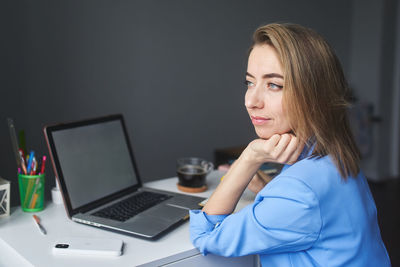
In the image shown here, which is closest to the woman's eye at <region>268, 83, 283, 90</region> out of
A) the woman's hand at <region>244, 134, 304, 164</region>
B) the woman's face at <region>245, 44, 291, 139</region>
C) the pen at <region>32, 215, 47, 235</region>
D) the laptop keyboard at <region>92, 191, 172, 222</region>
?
the woman's face at <region>245, 44, 291, 139</region>

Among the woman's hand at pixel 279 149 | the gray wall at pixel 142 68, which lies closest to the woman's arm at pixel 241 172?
the woman's hand at pixel 279 149

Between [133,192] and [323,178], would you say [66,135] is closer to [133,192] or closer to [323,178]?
[133,192]

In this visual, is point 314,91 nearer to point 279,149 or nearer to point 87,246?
point 279,149

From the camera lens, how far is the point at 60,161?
3.83ft

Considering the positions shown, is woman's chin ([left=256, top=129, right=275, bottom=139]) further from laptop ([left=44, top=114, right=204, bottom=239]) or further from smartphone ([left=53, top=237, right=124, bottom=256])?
smartphone ([left=53, top=237, right=124, bottom=256])

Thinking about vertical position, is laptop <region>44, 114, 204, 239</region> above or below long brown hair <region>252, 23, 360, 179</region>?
below

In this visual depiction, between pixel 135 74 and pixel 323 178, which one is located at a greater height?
pixel 135 74

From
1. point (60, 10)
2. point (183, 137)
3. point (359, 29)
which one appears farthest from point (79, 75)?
point (359, 29)

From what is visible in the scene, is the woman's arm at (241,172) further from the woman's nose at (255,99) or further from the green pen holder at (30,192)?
the green pen holder at (30,192)

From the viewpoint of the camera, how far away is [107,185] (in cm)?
131

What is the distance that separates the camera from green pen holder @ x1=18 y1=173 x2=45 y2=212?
1213mm

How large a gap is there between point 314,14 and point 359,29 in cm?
62

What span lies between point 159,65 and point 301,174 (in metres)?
1.93

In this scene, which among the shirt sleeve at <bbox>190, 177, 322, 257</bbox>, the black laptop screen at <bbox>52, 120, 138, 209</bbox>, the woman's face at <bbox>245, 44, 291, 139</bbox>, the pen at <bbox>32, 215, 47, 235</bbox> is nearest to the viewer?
the shirt sleeve at <bbox>190, 177, 322, 257</bbox>
